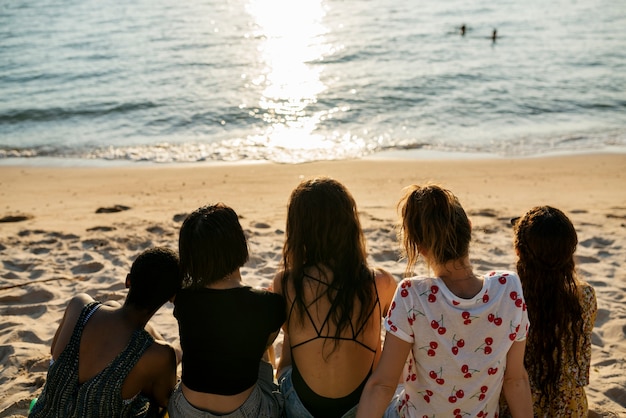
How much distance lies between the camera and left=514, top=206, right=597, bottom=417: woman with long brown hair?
264 centimetres

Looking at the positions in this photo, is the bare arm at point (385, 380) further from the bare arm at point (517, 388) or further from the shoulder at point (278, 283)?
the shoulder at point (278, 283)

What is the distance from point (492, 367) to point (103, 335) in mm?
1659

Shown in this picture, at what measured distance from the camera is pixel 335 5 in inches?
1229

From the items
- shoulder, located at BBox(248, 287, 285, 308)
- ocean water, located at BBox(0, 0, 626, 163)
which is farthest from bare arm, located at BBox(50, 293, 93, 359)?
ocean water, located at BBox(0, 0, 626, 163)

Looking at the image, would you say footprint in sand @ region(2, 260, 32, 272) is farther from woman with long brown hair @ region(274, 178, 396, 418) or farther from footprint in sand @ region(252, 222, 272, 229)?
woman with long brown hair @ region(274, 178, 396, 418)

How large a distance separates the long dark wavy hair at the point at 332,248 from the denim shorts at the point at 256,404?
16.2 inches

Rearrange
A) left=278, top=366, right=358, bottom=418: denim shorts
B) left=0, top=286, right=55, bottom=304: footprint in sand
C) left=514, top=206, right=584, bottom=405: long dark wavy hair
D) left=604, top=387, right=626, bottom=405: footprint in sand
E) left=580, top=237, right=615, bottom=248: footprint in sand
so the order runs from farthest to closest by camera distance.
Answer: left=580, top=237, right=615, bottom=248: footprint in sand
left=0, top=286, right=55, bottom=304: footprint in sand
left=604, top=387, right=626, bottom=405: footprint in sand
left=278, top=366, right=358, bottom=418: denim shorts
left=514, top=206, right=584, bottom=405: long dark wavy hair

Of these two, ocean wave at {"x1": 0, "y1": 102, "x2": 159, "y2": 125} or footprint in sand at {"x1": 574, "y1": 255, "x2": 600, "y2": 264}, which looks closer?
footprint in sand at {"x1": 574, "y1": 255, "x2": 600, "y2": 264}

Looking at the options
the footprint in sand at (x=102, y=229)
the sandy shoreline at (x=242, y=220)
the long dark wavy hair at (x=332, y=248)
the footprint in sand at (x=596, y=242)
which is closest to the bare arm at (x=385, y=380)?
the long dark wavy hair at (x=332, y=248)

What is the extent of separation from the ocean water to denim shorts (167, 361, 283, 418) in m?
8.28

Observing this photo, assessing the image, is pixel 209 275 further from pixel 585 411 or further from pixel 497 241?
pixel 497 241

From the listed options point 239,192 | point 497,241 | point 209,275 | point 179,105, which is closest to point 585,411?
point 209,275

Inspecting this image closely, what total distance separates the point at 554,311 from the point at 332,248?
3.26 ft

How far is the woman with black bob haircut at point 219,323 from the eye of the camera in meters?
2.69
